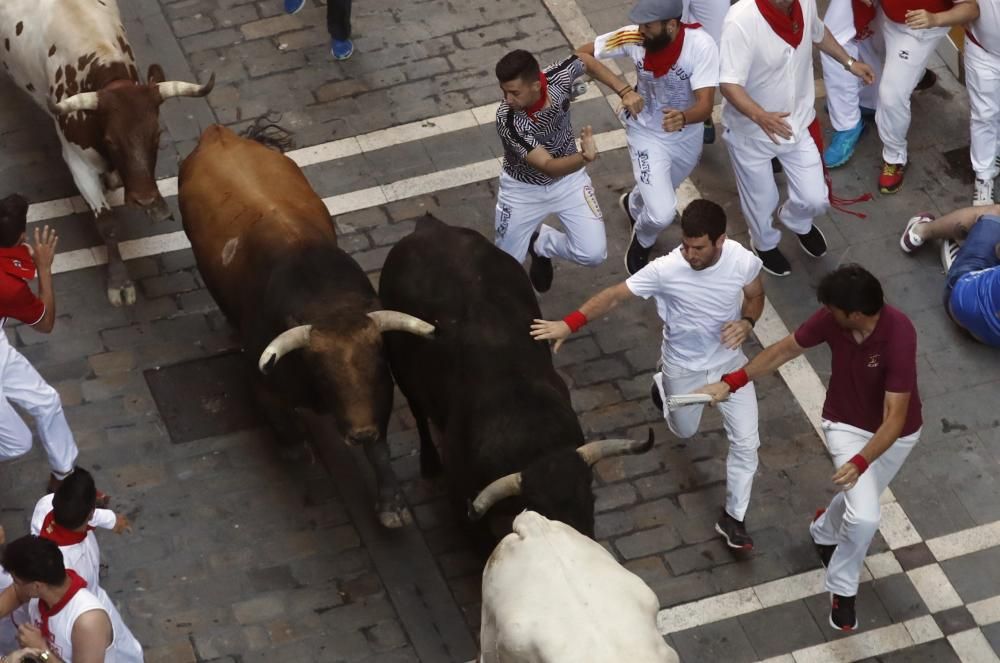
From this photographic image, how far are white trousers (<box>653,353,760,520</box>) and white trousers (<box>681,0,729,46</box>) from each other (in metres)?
3.67

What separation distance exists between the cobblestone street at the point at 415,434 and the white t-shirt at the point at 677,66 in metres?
1.53

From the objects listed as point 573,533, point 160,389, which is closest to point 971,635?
point 573,533

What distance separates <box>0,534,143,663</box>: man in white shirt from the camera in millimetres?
8367

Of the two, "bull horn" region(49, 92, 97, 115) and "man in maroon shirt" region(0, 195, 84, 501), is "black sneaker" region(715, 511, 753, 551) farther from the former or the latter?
"bull horn" region(49, 92, 97, 115)

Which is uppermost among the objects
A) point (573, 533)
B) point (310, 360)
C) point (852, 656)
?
point (573, 533)

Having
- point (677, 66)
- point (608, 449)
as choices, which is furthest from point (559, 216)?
point (608, 449)

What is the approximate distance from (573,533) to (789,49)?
5.08 m

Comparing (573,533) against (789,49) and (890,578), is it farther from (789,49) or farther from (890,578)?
(789,49)

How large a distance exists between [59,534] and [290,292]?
2441 mm

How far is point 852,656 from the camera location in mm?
10320

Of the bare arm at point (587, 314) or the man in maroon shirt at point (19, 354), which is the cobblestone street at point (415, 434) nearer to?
the man in maroon shirt at point (19, 354)

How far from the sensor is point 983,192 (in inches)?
514

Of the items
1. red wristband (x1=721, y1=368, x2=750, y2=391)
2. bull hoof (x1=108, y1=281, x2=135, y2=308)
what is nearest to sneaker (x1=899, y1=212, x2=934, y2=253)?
red wristband (x1=721, y1=368, x2=750, y2=391)

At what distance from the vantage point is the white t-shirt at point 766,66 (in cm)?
1162
